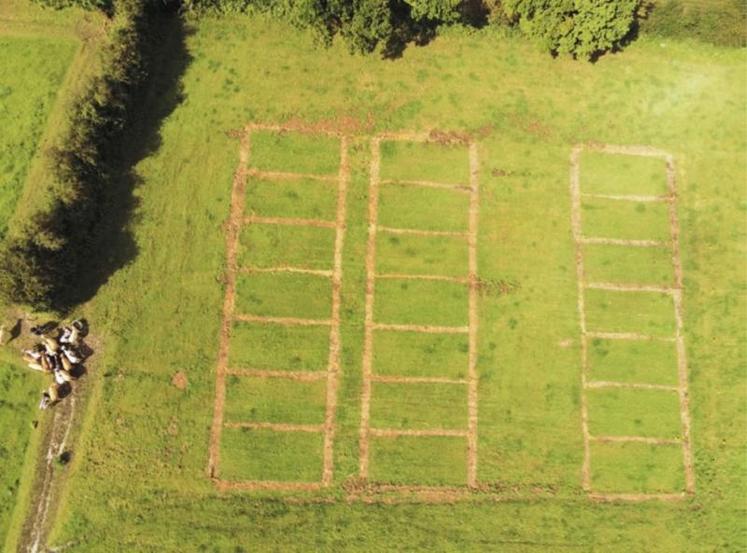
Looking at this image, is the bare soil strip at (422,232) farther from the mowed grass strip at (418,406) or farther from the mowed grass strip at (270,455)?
the mowed grass strip at (270,455)

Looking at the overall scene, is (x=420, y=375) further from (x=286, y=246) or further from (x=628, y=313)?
(x=628, y=313)

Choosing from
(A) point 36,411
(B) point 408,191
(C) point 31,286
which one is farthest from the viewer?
(B) point 408,191

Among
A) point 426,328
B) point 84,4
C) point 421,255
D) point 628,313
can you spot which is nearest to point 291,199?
point 421,255

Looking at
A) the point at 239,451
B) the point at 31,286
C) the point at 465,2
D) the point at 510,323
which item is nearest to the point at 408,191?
the point at 510,323

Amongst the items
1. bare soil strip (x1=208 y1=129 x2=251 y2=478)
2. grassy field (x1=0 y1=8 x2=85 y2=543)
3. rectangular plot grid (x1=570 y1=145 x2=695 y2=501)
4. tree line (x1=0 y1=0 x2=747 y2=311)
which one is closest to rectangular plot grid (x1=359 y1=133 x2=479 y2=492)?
rectangular plot grid (x1=570 y1=145 x2=695 y2=501)

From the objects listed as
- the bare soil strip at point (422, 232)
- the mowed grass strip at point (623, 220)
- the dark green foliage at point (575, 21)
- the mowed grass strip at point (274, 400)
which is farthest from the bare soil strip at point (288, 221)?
the dark green foliage at point (575, 21)

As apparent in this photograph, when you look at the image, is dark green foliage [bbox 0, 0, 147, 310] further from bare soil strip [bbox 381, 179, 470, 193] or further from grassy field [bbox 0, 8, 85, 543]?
bare soil strip [bbox 381, 179, 470, 193]

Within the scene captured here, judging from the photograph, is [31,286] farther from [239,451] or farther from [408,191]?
[408,191]
